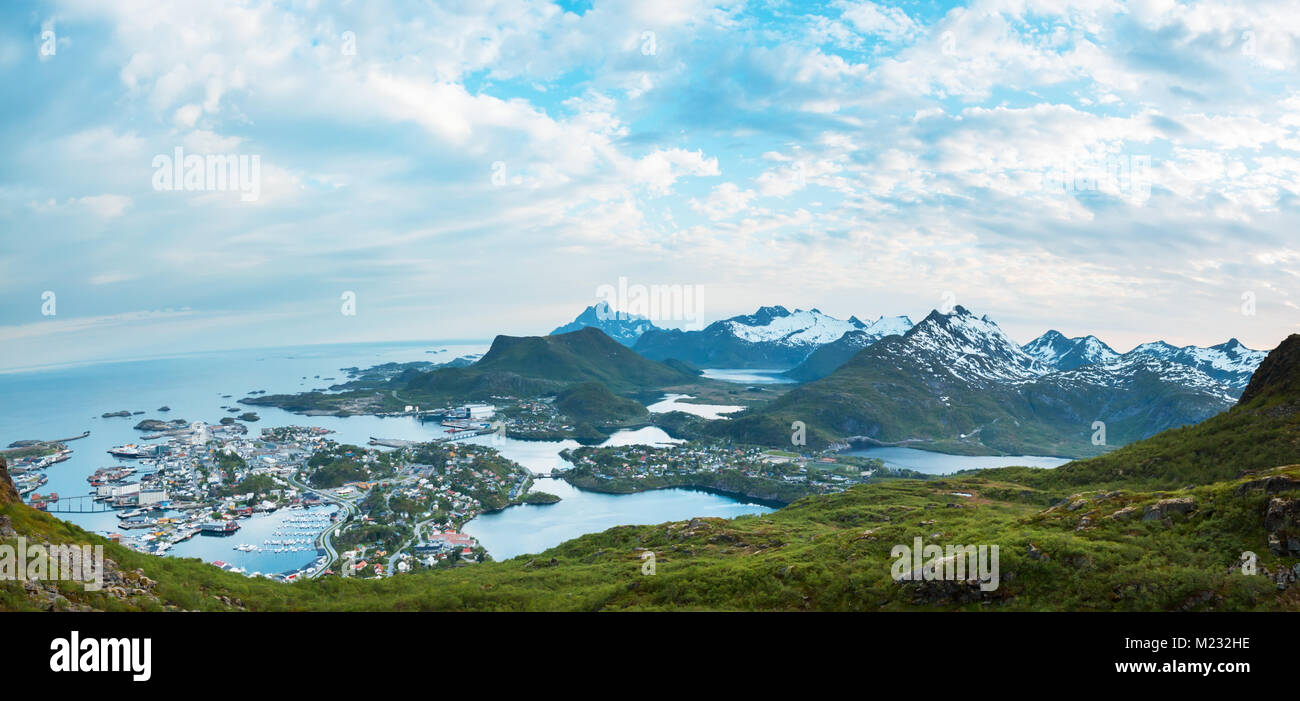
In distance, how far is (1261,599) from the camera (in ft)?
59.3

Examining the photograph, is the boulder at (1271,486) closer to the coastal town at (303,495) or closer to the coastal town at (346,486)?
the coastal town at (303,495)

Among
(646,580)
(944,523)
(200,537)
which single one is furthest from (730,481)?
(646,580)

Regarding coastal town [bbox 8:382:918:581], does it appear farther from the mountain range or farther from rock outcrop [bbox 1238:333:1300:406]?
rock outcrop [bbox 1238:333:1300:406]

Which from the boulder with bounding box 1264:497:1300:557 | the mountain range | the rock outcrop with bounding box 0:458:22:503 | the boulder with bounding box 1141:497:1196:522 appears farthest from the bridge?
the boulder with bounding box 1264:497:1300:557

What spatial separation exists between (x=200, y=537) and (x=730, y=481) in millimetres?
110604

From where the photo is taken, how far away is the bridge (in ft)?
368

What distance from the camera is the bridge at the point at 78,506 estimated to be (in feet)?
368

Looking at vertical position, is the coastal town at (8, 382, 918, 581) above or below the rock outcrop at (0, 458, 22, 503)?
below

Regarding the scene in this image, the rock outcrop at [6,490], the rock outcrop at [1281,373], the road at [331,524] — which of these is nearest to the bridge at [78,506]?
the road at [331,524]

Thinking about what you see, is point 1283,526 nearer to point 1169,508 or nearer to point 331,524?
point 1169,508

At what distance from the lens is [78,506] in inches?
4592

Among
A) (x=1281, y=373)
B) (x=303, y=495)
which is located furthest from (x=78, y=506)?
(x=1281, y=373)

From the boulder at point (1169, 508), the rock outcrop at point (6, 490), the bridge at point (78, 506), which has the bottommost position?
the bridge at point (78, 506)
